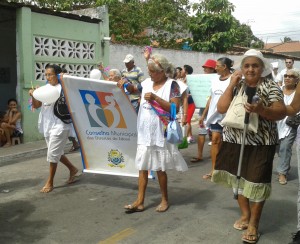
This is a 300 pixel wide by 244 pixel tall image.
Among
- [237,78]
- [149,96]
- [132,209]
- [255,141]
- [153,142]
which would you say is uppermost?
[237,78]

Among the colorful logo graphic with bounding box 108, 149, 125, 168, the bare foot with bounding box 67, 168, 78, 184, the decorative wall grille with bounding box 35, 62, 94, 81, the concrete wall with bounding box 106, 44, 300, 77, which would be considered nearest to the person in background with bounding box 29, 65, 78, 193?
the bare foot with bounding box 67, 168, 78, 184

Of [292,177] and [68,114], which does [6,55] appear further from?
[292,177]

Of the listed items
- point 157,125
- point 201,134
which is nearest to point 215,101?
point 201,134

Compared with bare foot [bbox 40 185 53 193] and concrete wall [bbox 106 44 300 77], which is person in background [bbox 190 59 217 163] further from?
bare foot [bbox 40 185 53 193]

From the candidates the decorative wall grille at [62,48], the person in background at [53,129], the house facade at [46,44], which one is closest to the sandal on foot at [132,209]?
the person in background at [53,129]

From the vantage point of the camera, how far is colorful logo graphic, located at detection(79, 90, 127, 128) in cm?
493

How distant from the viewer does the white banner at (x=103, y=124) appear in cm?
490

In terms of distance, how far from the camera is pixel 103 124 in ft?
16.7

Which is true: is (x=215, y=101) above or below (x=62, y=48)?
below

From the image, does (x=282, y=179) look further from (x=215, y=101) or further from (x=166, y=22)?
(x=166, y=22)

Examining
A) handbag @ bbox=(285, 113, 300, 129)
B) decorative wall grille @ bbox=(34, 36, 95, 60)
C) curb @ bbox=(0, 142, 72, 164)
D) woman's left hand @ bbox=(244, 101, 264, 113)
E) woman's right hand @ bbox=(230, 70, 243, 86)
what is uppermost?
decorative wall grille @ bbox=(34, 36, 95, 60)

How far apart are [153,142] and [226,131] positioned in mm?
911

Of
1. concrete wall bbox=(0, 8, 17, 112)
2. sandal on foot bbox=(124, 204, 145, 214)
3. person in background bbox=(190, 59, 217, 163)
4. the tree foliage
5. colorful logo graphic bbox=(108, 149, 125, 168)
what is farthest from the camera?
the tree foliage

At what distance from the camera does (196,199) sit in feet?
16.0
